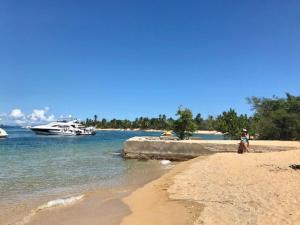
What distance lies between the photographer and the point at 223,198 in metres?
11.8

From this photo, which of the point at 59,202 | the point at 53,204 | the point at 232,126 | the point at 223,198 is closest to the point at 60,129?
the point at 232,126

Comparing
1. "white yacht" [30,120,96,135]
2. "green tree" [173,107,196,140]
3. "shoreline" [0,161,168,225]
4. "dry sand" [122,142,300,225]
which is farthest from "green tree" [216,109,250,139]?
"white yacht" [30,120,96,135]

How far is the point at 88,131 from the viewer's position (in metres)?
104

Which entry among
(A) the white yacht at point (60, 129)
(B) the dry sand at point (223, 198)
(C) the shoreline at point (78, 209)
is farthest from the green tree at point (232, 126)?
(A) the white yacht at point (60, 129)

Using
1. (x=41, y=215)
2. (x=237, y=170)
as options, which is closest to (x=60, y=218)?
(x=41, y=215)

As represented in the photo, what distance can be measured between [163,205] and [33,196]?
243 inches

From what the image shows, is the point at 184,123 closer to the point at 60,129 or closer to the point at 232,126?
the point at 232,126

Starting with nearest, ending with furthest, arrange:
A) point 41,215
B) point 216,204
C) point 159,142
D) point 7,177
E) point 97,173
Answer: point 216,204
point 41,215
point 7,177
point 97,173
point 159,142

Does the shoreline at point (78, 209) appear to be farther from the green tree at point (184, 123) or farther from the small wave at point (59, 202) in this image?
the green tree at point (184, 123)

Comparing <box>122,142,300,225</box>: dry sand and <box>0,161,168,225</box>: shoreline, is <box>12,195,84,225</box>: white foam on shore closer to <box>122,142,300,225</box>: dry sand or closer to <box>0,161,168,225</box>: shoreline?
<box>0,161,168,225</box>: shoreline

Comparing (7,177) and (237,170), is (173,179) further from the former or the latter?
(7,177)

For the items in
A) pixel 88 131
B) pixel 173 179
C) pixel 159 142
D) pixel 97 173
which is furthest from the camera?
pixel 88 131

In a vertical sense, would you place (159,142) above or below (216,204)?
above

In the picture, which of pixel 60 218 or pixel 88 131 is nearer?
pixel 60 218
